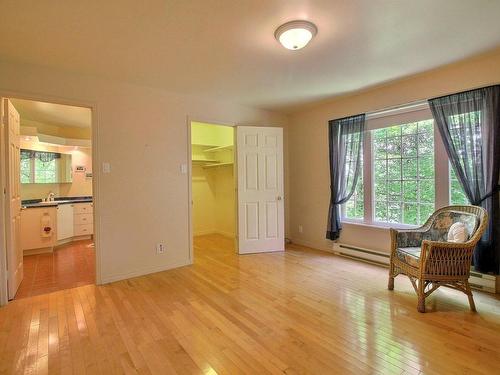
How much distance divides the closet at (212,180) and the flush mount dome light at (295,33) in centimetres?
315

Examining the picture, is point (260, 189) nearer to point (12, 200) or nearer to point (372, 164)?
point (372, 164)

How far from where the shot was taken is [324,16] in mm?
1966

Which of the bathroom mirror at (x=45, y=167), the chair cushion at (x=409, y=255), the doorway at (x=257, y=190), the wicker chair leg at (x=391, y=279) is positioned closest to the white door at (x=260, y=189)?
the doorway at (x=257, y=190)

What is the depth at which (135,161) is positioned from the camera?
3270mm

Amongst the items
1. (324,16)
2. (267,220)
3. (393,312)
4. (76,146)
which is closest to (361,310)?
(393,312)

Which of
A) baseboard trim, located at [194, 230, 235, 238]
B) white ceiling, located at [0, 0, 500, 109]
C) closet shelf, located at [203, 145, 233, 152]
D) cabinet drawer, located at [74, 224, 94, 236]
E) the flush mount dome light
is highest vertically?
white ceiling, located at [0, 0, 500, 109]

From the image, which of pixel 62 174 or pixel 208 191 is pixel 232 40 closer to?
pixel 208 191

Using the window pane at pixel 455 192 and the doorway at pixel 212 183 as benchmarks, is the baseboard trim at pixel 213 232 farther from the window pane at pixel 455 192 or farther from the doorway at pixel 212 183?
the window pane at pixel 455 192

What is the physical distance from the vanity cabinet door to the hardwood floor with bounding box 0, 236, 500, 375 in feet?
8.60

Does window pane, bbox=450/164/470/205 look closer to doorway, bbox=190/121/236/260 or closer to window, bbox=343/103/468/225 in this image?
window, bbox=343/103/468/225

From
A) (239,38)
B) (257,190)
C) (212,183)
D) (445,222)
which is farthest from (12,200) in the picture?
(445,222)

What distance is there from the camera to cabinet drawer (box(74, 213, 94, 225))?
5.36 meters

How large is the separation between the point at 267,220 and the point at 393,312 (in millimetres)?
2321

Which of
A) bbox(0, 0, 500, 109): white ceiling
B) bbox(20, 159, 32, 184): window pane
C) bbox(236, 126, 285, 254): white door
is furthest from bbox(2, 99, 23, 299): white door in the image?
bbox(236, 126, 285, 254): white door
